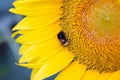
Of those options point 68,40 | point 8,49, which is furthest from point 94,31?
point 8,49

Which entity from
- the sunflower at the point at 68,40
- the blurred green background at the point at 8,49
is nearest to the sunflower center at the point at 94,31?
the sunflower at the point at 68,40

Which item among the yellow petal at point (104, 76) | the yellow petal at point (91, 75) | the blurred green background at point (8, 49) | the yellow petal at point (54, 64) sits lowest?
the blurred green background at point (8, 49)

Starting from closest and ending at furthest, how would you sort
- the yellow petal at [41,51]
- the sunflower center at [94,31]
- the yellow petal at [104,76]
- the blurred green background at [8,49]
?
the sunflower center at [94,31]
the yellow petal at [104,76]
the yellow petal at [41,51]
the blurred green background at [8,49]

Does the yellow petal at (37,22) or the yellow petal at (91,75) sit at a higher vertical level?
the yellow petal at (37,22)

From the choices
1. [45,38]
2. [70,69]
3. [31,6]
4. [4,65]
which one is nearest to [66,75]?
[70,69]

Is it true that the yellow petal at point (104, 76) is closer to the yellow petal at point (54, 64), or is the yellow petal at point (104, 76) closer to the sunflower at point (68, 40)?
the sunflower at point (68, 40)

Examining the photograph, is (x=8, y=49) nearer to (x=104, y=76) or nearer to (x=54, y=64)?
(x=54, y=64)

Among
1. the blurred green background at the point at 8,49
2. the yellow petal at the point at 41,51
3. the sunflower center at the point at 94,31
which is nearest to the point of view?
the sunflower center at the point at 94,31
